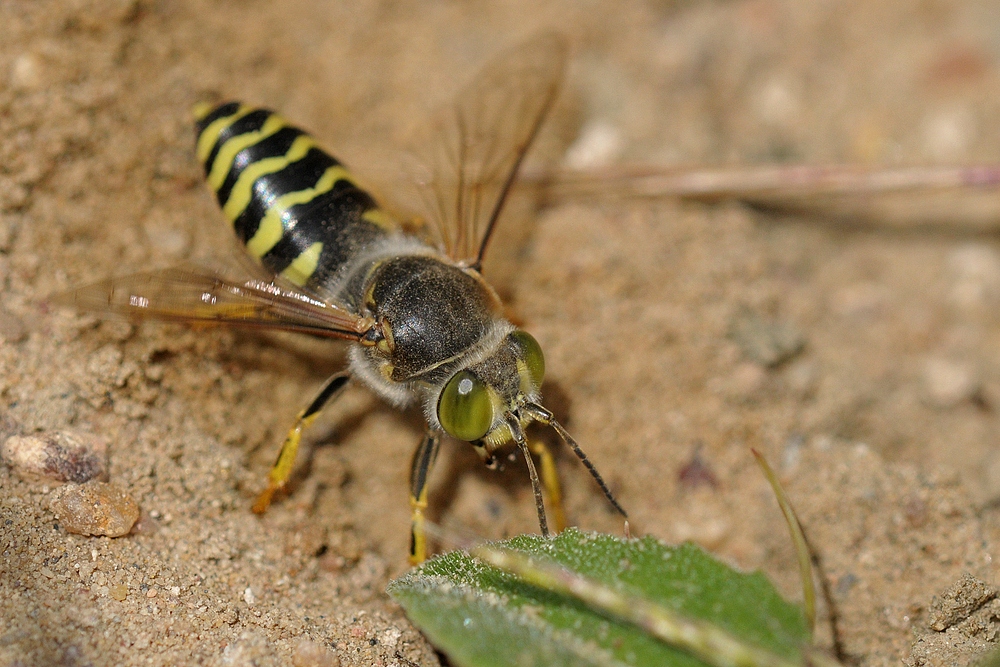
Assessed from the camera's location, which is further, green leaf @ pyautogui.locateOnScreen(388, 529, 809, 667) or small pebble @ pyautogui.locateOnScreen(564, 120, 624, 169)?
small pebble @ pyautogui.locateOnScreen(564, 120, 624, 169)

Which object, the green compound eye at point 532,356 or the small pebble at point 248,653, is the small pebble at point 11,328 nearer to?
the small pebble at point 248,653

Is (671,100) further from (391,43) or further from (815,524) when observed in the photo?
(815,524)

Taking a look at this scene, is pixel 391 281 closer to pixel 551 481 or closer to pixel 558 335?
pixel 558 335

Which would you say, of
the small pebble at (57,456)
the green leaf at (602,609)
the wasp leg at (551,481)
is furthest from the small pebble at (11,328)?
the wasp leg at (551,481)

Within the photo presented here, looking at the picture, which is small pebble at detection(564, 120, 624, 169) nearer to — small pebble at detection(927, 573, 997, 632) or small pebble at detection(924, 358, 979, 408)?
small pebble at detection(924, 358, 979, 408)

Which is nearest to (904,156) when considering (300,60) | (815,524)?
(815,524)

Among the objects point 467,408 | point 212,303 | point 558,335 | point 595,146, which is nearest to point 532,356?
point 467,408


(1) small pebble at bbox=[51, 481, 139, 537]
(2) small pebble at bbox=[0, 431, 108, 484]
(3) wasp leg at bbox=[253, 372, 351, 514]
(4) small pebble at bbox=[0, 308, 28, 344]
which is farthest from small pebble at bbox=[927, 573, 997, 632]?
(4) small pebble at bbox=[0, 308, 28, 344]
